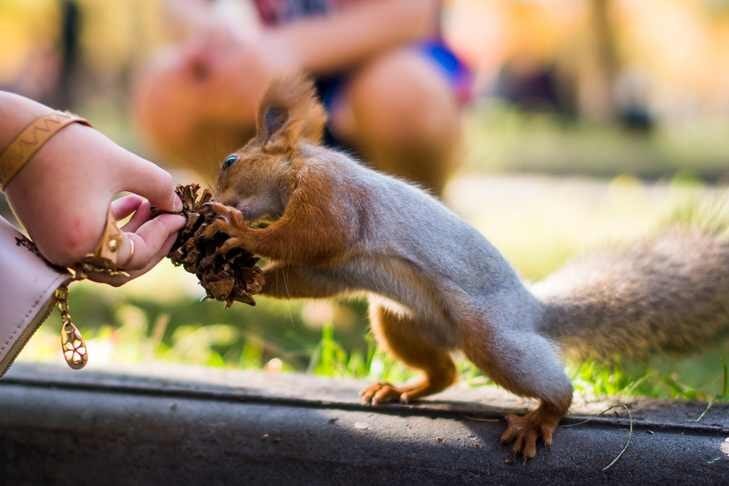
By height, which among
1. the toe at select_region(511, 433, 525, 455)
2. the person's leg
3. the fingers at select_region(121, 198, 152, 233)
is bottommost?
the toe at select_region(511, 433, 525, 455)

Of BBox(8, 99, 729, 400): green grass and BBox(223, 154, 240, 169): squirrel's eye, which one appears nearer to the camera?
BBox(223, 154, 240, 169): squirrel's eye

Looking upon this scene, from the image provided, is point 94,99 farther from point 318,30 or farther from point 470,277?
point 470,277

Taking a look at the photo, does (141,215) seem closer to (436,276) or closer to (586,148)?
(436,276)

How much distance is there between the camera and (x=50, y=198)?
1521 millimetres

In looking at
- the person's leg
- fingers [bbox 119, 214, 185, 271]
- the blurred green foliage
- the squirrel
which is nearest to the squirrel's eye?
the squirrel

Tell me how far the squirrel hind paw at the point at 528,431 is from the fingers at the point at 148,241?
2.13ft

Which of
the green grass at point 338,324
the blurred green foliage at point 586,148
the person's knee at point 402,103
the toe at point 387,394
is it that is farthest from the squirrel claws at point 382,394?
the blurred green foliage at point 586,148

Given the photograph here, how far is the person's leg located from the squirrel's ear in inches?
57.7

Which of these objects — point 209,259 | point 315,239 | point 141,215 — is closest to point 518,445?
point 315,239

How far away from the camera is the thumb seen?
1619mm

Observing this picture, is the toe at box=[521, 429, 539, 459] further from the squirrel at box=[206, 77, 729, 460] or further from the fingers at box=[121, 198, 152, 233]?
the fingers at box=[121, 198, 152, 233]

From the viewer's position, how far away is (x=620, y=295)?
2143 mm

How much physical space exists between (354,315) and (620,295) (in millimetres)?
1511

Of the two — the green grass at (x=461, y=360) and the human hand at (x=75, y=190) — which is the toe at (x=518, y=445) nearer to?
the green grass at (x=461, y=360)
